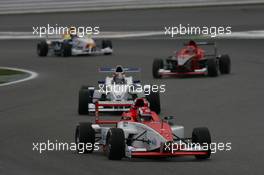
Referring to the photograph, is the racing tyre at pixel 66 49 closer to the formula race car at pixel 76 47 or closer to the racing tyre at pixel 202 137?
the formula race car at pixel 76 47

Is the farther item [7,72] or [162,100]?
[7,72]

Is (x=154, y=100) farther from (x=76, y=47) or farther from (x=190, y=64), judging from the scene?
(x=76, y=47)

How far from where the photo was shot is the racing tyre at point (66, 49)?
34.3m

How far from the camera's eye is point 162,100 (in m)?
20.0

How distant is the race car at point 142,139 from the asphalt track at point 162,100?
0.14 metres

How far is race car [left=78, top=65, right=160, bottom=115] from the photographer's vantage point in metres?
17.5

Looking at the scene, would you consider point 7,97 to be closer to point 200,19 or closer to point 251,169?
point 251,169

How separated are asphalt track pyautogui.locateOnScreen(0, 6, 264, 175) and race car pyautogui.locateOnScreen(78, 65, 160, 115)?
38 centimetres

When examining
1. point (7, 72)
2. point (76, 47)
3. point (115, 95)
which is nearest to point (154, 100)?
point (115, 95)

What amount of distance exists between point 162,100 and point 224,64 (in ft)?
21.6

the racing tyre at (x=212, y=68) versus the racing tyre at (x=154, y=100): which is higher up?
the racing tyre at (x=212, y=68)

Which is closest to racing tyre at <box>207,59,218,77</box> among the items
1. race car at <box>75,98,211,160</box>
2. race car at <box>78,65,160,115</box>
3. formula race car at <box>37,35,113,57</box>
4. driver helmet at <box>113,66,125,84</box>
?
A: race car at <box>78,65,160,115</box>

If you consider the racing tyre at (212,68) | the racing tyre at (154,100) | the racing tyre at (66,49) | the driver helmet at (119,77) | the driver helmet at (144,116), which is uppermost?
the racing tyre at (66,49)

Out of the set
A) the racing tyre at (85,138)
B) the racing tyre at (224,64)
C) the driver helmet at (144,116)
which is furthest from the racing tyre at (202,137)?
the racing tyre at (224,64)
